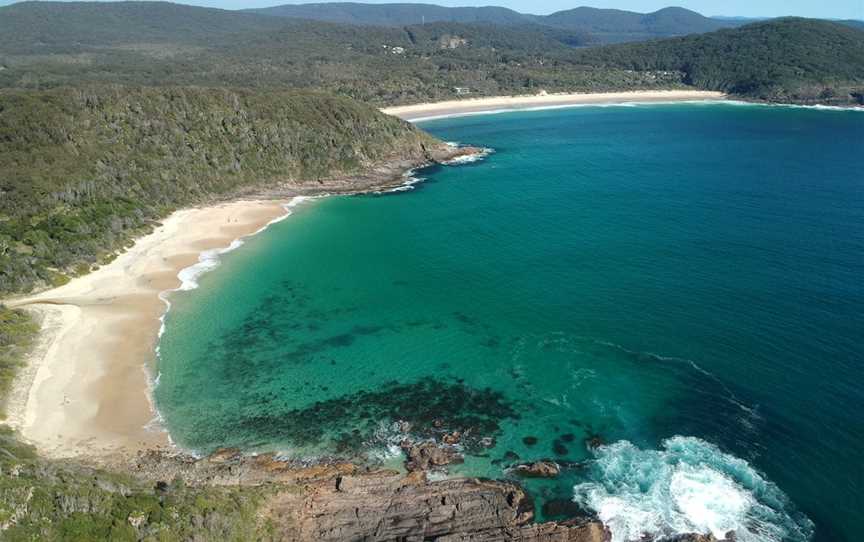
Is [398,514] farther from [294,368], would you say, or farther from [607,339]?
[607,339]

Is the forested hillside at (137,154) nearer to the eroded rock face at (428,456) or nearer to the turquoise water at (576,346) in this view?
the turquoise water at (576,346)

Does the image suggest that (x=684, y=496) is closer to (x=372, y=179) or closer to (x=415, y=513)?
(x=415, y=513)

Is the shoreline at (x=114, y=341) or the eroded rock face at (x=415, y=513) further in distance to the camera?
the shoreline at (x=114, y=341)

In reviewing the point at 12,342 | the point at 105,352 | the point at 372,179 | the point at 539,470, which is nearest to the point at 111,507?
the point at 539,470

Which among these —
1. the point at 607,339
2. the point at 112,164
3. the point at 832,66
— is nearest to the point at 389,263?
the point at 607,339

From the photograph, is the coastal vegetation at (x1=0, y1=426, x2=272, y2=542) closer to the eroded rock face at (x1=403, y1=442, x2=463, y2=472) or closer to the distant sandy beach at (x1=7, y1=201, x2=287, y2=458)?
the distant sandy beach at (x1=7, y1=201, x2=287, y2=458)

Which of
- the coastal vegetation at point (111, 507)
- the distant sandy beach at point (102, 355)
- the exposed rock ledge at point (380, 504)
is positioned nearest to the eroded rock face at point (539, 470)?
the exposed rock ledge at point (380, 504)

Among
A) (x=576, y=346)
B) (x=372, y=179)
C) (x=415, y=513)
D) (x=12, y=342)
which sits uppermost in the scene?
(x=372, y=179)
